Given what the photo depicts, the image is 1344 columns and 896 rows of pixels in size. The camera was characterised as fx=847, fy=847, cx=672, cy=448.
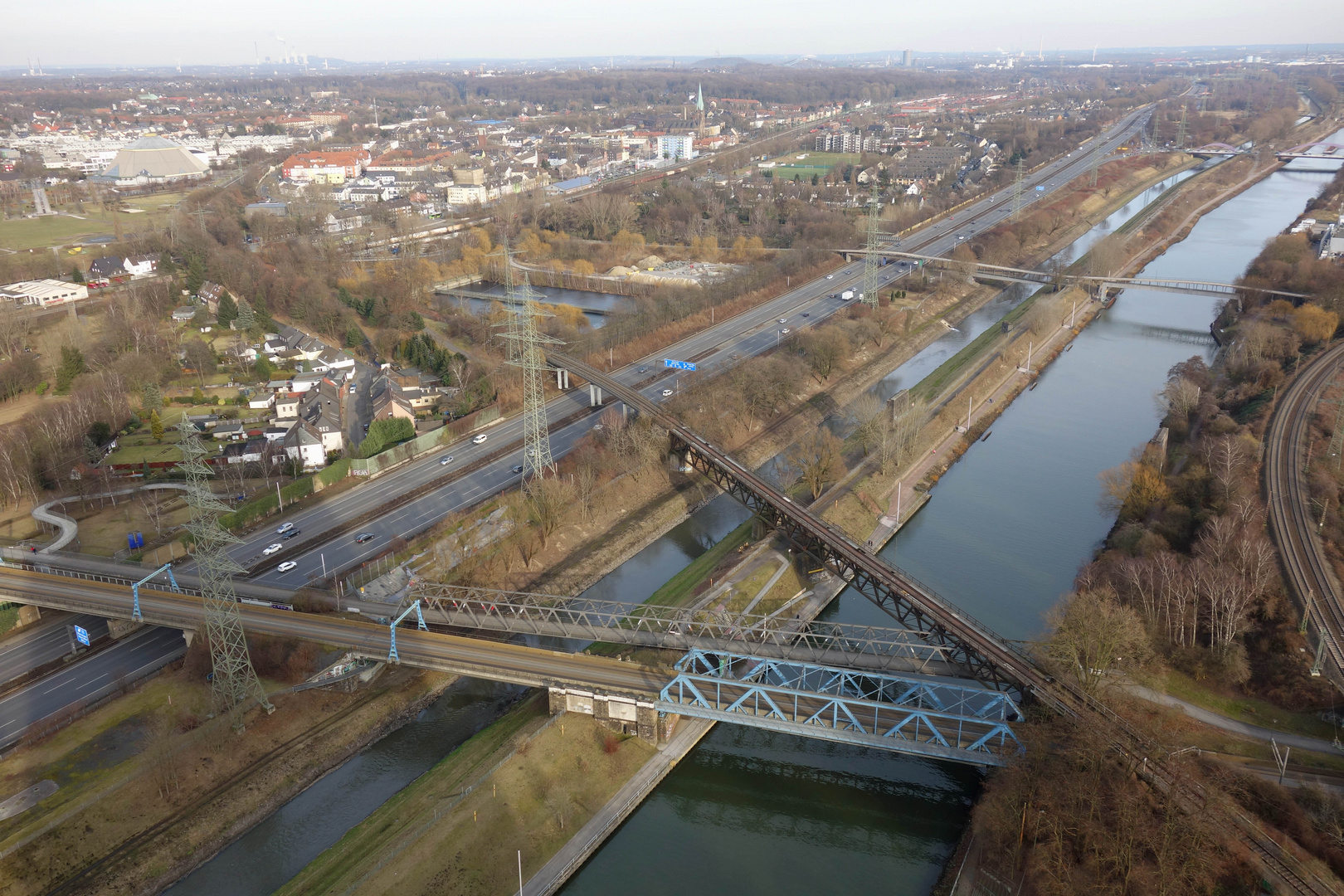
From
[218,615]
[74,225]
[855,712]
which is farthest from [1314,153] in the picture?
[74,225]

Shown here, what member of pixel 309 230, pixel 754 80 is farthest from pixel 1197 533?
pixel 754 80

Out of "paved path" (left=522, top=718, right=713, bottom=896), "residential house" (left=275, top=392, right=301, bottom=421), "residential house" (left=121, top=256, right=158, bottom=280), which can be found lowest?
"paved path" (left=522, top=718, right=713, bottom=896)

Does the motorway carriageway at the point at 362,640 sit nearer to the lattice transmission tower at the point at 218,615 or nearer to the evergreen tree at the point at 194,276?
the lattice transmission tower at the point at 218,615

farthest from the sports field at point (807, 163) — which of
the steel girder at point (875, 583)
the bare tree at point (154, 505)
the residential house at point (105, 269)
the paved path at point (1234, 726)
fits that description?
the paved path at point (1234, 726)

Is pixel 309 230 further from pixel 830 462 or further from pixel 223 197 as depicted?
pixel 830 462

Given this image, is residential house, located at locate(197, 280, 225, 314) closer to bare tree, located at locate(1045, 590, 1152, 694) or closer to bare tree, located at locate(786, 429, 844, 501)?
bare tree, located at locate(786, 429, 844, 501)

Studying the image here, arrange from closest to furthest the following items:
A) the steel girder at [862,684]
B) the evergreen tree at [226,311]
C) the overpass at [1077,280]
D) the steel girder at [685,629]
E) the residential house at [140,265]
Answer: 1. the steel girder at [862,684]
2. the steel girder at [685,629]
3. the evergreen tree at [226,311]
4. the overpass at [1077,280]
5. the residential house at [140,265]

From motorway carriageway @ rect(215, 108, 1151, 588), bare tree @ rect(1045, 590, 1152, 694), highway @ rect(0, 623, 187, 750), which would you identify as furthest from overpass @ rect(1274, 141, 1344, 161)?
highway @ rect(0, 623, 187, 750)
